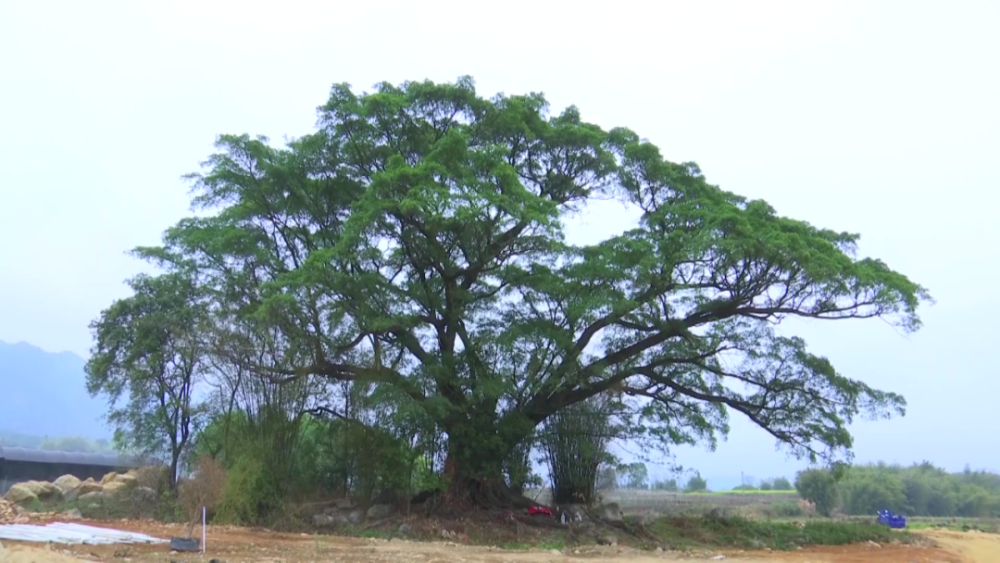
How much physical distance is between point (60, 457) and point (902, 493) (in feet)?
121

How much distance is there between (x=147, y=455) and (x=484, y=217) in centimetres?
1279

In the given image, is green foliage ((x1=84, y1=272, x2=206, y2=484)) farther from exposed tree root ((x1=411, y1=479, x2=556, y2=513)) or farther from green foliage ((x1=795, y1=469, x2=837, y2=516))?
green foliage ((x1=795, y1=469, x2=837, y2=516))

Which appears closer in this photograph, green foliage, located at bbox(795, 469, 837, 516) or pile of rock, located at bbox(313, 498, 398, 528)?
pile of rock, located at bbox(313, 498, 398, 528)

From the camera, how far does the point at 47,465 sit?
91.7ft

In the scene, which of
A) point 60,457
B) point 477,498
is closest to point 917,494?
point 477,498

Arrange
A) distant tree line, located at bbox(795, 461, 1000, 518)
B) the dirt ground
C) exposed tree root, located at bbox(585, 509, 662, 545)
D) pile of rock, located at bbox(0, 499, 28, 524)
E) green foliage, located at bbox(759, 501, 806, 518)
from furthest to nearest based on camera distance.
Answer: distant tree line, located at bbox(795, 461, 1000, 518), green foliage, located at bbox(759, 501, 806, 518), exposed tree root, located at bbox(585, 509, 662, 545), pile of rock, located at bbox(0, 499, 28, 524), the dirt ground

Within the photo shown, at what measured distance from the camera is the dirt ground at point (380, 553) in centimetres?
1054

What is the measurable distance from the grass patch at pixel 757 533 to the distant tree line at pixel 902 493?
12.9 meters

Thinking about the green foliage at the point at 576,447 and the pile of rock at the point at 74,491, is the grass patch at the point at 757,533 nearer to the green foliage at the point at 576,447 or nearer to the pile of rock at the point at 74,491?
the green foliage at the point at 576,447

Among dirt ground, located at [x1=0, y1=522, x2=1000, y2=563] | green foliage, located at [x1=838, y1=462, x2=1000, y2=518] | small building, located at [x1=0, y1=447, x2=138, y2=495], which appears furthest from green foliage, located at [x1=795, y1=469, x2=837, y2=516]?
small building, located at [x1=0, y1=447, x2=138, y2=495]

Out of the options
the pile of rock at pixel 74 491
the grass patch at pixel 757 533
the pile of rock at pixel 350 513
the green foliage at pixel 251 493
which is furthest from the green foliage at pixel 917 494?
the pile of rock at pixel 74 491

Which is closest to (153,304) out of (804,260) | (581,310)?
(581,310)

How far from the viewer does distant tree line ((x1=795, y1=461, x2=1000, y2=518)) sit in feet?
111

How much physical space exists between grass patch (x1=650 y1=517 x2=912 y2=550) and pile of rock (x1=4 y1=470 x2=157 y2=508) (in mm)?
13547
